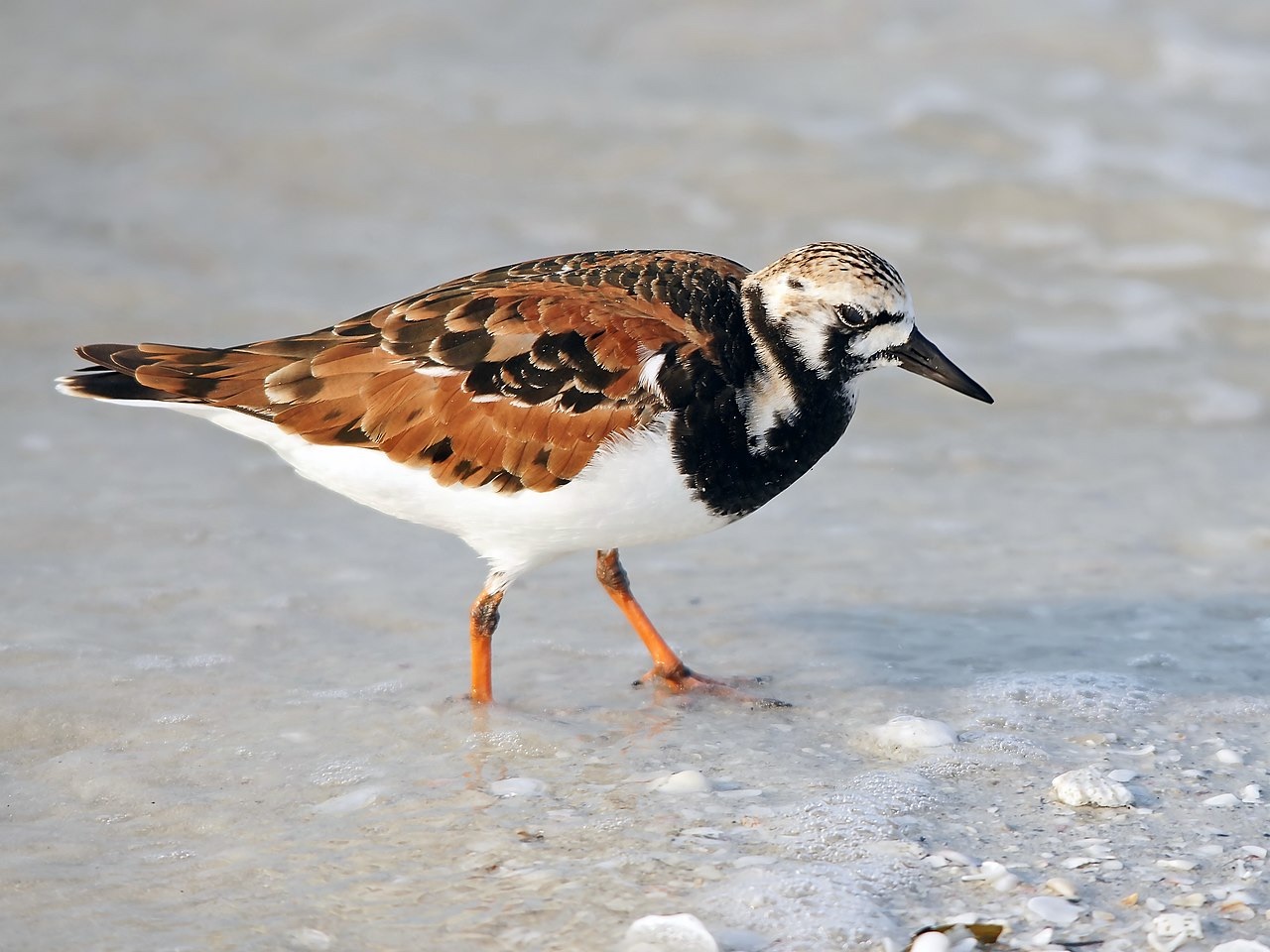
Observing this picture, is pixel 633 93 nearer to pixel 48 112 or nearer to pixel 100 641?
pixel 48 112

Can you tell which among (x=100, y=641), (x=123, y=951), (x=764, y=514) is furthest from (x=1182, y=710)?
(x=100, y=641)

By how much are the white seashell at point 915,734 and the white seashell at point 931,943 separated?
0.99 m

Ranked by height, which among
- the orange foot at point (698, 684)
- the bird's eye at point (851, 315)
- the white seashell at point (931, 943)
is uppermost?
the bird's eye at point (851, 315)

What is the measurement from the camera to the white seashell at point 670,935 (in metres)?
3.00

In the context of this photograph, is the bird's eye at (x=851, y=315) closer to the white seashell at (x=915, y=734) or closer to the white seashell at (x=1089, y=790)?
the white seashell at (x=915, y=734)

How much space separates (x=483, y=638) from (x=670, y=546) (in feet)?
4.40

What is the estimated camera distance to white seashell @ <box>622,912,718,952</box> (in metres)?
3.00

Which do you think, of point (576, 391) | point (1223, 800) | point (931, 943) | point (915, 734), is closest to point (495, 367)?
point (576, 391)

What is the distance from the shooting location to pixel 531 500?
156 inches

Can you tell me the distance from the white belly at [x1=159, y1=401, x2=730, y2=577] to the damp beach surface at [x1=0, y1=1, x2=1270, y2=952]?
493mm

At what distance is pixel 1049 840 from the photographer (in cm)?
Answer: 341

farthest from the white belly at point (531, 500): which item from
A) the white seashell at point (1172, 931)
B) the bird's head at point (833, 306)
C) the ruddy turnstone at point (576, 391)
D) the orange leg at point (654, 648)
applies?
the white seashell at point (1172, 931)

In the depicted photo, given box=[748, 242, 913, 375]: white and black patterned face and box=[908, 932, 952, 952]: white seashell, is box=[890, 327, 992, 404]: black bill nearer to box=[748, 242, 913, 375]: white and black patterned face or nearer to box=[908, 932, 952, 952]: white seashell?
box=[748, 242, 913, 375]: white and black patterned face

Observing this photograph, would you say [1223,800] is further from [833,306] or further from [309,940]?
[309,940]
